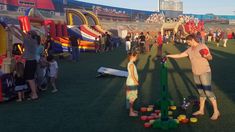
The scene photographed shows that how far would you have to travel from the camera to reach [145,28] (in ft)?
265

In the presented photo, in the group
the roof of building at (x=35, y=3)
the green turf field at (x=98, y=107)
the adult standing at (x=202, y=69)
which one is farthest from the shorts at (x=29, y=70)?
the roof of building at (x=35, y=3)

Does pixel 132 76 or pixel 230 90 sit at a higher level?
pixel 132 76

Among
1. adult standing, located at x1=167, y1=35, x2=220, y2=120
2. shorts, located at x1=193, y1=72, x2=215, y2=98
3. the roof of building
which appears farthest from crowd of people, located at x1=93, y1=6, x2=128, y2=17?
shorts, located at x1=193, y1=72, x2=215, y2=98

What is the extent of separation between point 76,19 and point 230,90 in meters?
23.8

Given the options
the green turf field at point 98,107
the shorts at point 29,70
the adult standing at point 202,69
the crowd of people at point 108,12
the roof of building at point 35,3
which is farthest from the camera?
the crowd of people at point 108,12

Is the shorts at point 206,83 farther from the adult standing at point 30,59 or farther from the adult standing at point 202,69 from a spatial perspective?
the adult standing at point 30,59

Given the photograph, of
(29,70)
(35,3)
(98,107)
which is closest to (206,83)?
(98,107)

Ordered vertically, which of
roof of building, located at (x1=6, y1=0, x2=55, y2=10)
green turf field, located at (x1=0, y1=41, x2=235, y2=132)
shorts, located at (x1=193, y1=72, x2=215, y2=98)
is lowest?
green turf field, located at (x1=0, y1=41, x2=235, y2=132)

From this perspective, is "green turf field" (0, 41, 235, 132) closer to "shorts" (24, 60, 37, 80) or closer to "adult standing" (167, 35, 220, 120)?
"adult standing" (167, 35, 220, 120)

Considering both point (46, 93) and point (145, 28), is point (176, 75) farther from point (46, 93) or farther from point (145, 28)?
point (145, 28)

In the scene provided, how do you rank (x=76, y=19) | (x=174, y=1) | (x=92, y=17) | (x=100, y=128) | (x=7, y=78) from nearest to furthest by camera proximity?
(x=100, y=128) < (x=7, y=78) < (x=76, y=19) < (x=92, y=17) < (x=174, y=1)

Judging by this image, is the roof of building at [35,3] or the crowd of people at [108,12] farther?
the crowd of people at [108,12]

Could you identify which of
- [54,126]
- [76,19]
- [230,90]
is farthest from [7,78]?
[76,19]

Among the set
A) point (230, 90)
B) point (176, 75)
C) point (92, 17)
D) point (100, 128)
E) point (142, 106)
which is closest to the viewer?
point (100, 128)
